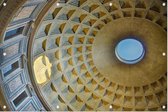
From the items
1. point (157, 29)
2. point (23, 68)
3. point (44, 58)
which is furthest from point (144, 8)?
point (23, 68)

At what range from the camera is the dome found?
93.7ft

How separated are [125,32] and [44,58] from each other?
8357mm

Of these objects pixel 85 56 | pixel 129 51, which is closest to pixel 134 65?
pixel 129 51

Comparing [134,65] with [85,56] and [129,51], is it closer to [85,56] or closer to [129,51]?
[129,51]

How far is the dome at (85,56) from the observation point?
28.5m

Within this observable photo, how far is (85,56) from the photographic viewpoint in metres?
36.3

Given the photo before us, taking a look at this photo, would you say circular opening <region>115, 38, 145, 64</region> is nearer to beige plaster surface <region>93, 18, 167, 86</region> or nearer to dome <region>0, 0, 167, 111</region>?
dome <region>0, 0, 167, 111</region>

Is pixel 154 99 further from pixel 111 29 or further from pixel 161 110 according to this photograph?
pixel 111 29

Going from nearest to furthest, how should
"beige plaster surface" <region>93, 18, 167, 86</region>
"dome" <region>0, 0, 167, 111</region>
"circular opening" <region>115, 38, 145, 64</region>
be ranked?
"dome" <region>0, 0, 167, 111</region> → "beige plaster surface" <region>93, 18, 167, 86</region> → "circular opening" <region>115, 38, 145, 64</region>

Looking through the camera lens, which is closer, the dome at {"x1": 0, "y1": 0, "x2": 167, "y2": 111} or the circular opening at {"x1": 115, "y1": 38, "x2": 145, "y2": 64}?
the dome at {"x1": 0, "y1": 0, "x2": 167, "y2": 111}

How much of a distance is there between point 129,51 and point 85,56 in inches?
219

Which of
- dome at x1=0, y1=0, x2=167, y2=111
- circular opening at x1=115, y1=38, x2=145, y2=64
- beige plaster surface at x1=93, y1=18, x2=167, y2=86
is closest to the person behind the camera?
dome at x1=0, y1=0, x2=167, y2=111

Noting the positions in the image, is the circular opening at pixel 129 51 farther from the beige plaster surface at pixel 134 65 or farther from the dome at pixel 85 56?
the beige plaster surface at pixel 134 65

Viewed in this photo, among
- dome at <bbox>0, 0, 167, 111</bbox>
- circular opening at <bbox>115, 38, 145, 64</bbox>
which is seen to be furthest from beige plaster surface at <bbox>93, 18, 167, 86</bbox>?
circular opening at <bbox>115, 38, 145, 64</bbox>
